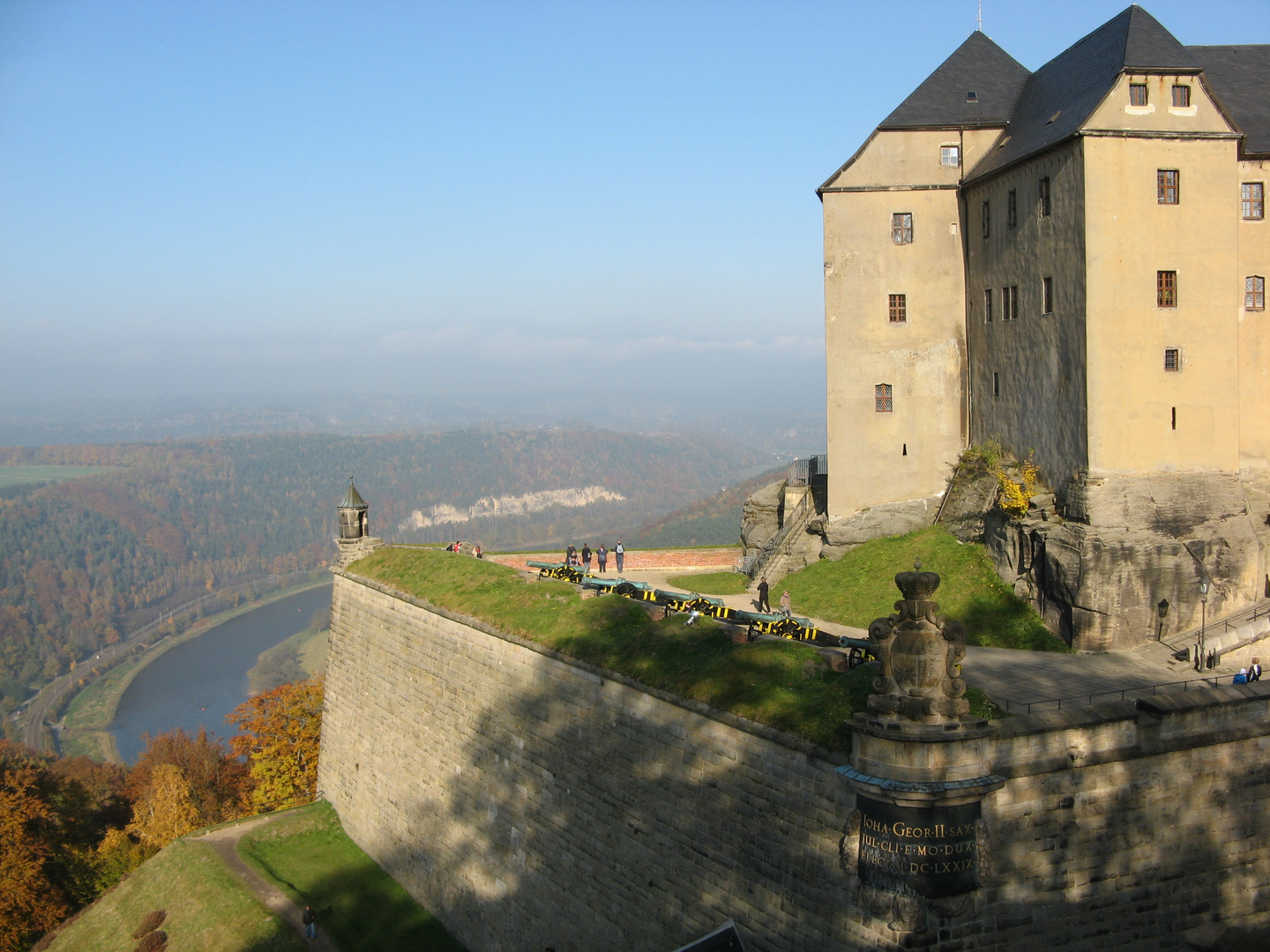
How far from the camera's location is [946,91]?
32969mm

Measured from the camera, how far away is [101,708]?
497 feet

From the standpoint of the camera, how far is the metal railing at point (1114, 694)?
1755 centimetres

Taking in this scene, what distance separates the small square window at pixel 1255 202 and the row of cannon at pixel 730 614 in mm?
16383

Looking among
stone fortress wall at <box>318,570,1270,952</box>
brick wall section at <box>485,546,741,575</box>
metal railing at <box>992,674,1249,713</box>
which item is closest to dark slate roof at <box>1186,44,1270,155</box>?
metal railing at <box>992,674,1249,713</box>

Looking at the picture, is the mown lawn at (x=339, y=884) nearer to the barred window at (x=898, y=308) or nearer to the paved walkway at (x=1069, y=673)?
the paved walkway at (x=1069, y=673)

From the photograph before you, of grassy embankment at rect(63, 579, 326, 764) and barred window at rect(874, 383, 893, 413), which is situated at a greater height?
barred window at rect(874, 383, 893, 413)

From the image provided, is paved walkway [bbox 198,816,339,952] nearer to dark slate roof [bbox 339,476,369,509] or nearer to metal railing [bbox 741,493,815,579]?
dark slate roof [bbox 339,476,369,509]

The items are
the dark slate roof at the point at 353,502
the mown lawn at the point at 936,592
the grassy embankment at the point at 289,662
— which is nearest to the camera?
the mown lawn at the point at 936,592

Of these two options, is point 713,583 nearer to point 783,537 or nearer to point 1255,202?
point 783,537

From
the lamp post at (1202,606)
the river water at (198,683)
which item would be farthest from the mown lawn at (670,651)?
the river water at (198,683)

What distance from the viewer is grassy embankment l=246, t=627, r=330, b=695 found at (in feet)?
490

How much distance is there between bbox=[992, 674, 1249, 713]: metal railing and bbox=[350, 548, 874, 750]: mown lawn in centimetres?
287

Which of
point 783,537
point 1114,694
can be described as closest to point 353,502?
point 783,537

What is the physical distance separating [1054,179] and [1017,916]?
63.2 feet
